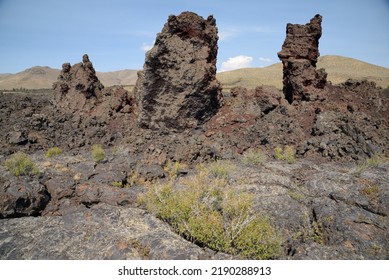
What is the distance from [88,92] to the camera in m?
19.2

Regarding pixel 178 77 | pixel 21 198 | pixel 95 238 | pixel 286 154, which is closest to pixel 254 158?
pixel 286 154

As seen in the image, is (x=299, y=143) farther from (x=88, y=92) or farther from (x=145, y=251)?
(x=88, y=92)

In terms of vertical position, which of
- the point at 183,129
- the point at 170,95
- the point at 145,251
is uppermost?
the point at 170,95

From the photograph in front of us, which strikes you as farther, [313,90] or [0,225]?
[313,90]

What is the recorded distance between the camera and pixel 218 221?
719 cm

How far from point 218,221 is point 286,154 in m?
7.50

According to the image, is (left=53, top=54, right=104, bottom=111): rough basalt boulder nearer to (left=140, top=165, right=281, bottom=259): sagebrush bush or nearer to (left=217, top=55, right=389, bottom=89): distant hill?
(left=140, top=165, right=281, bottom=259): sagebrush bush

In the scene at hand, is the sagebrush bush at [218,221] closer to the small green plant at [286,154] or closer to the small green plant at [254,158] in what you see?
the small green plant at [254,158]

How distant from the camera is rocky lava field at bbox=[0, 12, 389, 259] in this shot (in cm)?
710

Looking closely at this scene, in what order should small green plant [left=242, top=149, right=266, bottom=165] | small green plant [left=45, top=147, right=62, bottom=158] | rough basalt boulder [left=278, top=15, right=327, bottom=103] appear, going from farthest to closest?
rough basalt boulder [left=278, top=15, right=327, bottom=103]
small green plant [left=45, top=147, right=62, bottom=158]
small green plant [left=242, top=149, right=266, bottom=165]

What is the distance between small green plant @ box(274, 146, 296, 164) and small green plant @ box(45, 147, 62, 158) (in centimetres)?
993

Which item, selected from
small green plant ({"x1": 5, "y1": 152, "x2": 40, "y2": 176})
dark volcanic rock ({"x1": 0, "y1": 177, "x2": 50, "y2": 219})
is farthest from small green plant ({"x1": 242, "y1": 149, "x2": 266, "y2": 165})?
small green plant ({"x1": 5, "y1": 152, "x2": 40, "y2": 176})

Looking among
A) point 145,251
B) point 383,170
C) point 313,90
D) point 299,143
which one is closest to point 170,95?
point 299,143

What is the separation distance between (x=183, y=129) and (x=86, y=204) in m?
8.26
